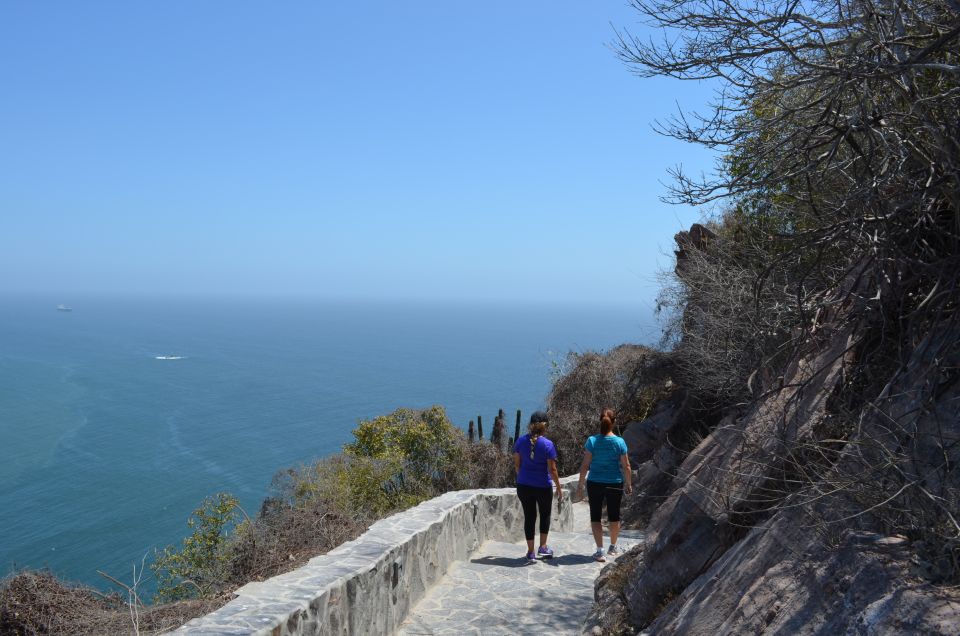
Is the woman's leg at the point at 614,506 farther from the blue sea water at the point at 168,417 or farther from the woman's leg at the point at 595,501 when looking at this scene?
the blue sea water at the point at 168,417

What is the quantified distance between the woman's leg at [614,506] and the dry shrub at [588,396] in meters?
9.41

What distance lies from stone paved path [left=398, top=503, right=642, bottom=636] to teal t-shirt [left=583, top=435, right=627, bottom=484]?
101cm

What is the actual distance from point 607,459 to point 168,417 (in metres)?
84.0

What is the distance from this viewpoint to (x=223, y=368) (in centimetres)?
12875

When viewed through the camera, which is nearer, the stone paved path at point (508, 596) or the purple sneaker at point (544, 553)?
the stone paved path at point (508, 596)

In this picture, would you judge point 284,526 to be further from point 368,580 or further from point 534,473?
point 534,473

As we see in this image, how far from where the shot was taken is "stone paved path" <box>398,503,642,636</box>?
6273 mm

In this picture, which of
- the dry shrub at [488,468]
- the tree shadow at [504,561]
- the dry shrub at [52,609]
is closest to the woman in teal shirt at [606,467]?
the tree shadow at [504,561]

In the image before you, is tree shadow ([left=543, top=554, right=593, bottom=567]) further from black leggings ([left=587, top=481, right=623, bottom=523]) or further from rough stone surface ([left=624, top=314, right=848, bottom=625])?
rough stone surface ([left=624, top=314, right=848, bottom=625])

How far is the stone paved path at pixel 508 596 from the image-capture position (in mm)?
6273

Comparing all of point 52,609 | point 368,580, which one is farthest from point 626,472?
point 52,609

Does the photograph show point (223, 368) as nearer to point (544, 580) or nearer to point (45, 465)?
point (45, 465)

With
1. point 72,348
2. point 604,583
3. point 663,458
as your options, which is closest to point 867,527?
point 604,583

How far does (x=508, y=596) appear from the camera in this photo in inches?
276
